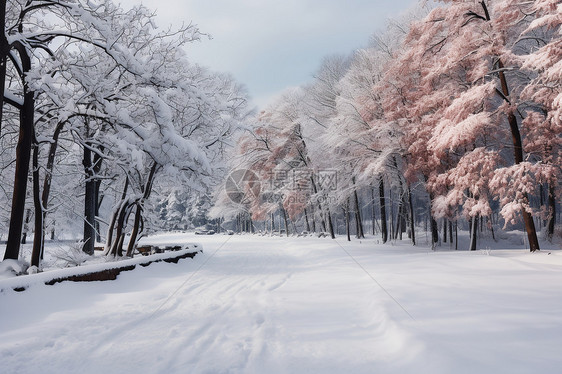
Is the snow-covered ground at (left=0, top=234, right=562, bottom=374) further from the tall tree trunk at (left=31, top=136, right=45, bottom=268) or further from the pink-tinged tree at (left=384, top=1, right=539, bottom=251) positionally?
the pink-tinged tree at (left=384, top=1, right=539, bottom=251)

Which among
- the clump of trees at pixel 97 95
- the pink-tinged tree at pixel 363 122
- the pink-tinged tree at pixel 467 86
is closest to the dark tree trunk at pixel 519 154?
the pink-tinged tree at pixel 467 86

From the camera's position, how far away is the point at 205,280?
926 centimetres

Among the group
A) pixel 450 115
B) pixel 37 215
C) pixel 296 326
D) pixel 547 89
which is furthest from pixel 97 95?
pixel 547 89

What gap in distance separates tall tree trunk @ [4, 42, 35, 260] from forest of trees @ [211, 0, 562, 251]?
763cm

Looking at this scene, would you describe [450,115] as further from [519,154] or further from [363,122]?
[363,122]

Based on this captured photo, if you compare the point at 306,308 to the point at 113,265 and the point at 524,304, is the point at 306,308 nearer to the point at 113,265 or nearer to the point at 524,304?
the point at 524,304

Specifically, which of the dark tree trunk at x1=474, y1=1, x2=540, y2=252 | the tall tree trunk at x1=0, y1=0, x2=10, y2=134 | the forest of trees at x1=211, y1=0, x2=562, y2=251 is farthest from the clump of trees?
the dark tree trunk at x1=474, y1=1, x2=540, y2=252

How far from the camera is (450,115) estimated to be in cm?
1312

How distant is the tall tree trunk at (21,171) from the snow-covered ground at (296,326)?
2.44 metres

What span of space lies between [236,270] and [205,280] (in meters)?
2.22

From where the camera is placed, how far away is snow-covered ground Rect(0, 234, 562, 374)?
11.5 feet

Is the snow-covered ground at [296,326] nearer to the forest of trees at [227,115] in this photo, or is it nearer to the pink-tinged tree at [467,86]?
the forest of trees at [227,115]

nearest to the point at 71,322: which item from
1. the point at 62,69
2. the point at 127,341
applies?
the point at 127,341

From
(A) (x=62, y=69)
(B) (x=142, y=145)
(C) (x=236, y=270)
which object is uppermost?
(A) (x=62, y=69)
